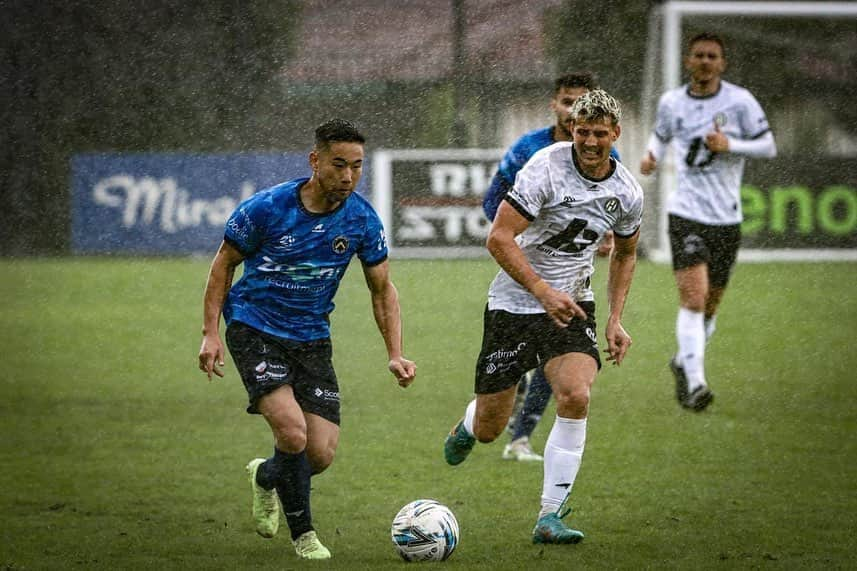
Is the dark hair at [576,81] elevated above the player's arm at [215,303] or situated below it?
above

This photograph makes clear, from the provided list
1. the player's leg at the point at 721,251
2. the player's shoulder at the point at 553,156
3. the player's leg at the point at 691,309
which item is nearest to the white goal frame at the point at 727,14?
the player's leg at the point at 721,251

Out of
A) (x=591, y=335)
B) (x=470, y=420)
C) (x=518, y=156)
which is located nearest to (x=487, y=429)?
(x=470, y=420)

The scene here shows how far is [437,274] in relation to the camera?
18.8 m

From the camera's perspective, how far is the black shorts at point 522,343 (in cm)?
613

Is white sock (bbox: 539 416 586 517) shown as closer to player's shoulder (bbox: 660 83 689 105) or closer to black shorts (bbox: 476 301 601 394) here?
black shorts (bbox: 476 301 601 394)

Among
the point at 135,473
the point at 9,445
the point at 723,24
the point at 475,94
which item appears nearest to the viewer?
the point at 135,473

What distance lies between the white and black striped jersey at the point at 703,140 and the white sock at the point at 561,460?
12.5ft

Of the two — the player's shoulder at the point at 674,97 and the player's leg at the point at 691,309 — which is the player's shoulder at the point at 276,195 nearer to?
the player's leg at the point at 691,309

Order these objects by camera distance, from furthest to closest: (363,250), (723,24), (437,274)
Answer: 1. (723,24)
2. (437,274)
3. (363,250)

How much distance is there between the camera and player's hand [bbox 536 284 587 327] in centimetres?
580

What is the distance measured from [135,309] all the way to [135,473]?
26.1 ft

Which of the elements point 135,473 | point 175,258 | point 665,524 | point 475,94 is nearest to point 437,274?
point 175,258

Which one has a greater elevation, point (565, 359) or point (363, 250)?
point (363, 250)

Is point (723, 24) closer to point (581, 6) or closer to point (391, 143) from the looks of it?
point (581, 6)
